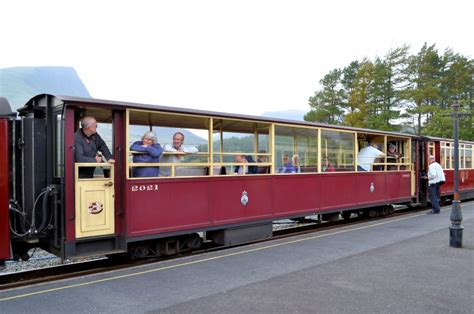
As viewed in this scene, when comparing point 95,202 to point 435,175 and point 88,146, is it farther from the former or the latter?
point 435,175

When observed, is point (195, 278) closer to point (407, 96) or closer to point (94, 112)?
point (94, 112)

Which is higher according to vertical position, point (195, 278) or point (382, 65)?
point (382, 65)

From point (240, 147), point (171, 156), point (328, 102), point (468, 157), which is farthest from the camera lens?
point (328, 102)

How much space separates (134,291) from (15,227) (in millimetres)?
2115

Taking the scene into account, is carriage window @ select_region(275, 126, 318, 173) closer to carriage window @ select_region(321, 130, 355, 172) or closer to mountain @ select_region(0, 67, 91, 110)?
carriage window @ select_region(321, 130, 355, 172)

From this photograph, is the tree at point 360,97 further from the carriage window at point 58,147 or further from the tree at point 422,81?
the carriage window at point 58,147

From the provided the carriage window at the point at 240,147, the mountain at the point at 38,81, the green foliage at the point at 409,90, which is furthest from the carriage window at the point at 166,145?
the mountain at the point at 38,81

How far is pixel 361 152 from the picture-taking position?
39.1ft

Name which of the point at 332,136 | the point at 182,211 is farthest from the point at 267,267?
the point at 332,136

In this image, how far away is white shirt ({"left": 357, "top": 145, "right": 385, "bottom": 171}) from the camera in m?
11.7

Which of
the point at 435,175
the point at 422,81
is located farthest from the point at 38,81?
the point at 435,175

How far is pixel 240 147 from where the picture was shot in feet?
29.0

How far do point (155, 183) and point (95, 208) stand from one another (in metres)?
1.05

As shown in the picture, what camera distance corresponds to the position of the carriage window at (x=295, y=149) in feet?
30.0
